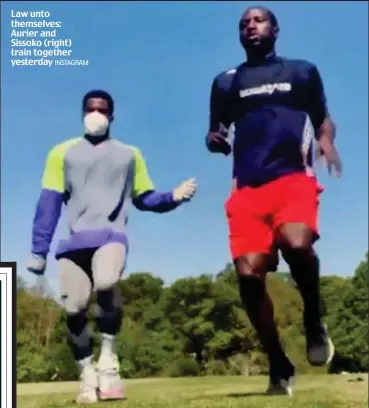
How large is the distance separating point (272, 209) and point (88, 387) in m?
1.29

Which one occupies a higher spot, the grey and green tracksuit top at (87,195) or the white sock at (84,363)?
the grey and green tracksuit top at (87,195)

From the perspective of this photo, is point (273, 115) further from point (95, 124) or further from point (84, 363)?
point (84, 363)

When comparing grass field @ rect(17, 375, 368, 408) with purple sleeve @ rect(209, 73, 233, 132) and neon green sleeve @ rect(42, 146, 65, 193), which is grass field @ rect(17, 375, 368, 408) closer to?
neon green sleeve @ rect(42, 146, 65, 193)

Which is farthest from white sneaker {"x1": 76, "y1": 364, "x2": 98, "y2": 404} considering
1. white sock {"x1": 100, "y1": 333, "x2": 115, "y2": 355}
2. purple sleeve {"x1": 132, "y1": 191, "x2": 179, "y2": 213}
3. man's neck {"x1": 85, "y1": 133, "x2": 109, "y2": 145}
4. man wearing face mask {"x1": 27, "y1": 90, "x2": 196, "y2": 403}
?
man's neck {"x1": 85, "y1": 133, "x2": 109, "y2": 145}

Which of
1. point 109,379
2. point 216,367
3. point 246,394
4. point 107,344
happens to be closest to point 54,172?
point 107,344

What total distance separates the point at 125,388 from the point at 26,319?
648mm

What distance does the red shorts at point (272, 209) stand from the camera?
217 inches

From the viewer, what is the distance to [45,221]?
559 centimetres

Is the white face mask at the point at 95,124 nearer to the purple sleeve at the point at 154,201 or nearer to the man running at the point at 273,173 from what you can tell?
the purple sleeve at the point at 154,201

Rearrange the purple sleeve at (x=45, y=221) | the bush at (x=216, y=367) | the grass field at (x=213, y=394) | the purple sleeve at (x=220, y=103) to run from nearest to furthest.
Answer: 1. the grass field at (x=213, y=394)
2. the purple sleeve at (x=45, y=221)
3. the purple sleeve at (x=220, y=103)
4. the bush at (x=216, y=367)

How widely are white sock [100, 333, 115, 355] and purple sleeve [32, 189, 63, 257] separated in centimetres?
52

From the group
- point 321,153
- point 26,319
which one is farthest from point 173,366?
point 321,153

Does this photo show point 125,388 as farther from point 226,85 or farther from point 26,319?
point 226,85

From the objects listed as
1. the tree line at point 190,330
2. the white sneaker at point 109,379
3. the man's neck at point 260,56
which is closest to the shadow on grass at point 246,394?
the tree line at point 190,330
